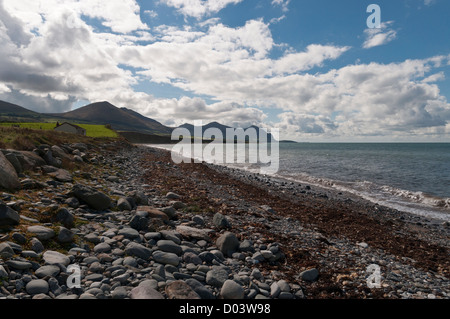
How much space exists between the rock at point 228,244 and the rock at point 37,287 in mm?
4514

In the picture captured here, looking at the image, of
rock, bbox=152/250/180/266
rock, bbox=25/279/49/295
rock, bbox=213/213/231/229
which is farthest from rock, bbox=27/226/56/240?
rock, bbox=213/213/231/229

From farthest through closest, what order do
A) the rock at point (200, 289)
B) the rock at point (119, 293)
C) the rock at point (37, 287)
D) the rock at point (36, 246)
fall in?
the rock at point (36, 246), the rock at point (200, 289), the rock at point (119, 293), the rock at point (37, 287)

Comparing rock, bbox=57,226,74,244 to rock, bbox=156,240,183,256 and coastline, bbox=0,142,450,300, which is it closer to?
coastline, bbox=0,142,450,300

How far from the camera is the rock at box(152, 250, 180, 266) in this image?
642 centimetres

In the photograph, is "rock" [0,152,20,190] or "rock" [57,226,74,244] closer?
"rock" [57,226,74,244]

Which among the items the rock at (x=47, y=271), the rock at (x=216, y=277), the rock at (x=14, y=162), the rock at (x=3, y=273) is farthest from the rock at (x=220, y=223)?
the rock at (x=14, y=162)

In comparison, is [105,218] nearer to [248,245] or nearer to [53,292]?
[53,292]

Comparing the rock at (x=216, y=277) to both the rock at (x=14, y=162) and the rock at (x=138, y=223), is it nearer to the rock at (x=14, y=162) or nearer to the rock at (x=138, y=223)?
the rock at (x=138, y=223)

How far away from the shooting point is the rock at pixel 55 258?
18.0 ft

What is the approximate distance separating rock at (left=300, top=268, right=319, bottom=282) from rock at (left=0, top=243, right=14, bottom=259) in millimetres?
6900

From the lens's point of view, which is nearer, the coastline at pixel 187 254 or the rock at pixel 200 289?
the coastline at pixel 187 254
